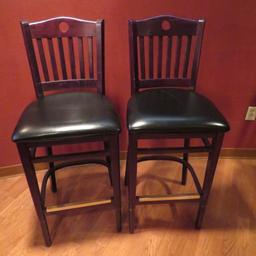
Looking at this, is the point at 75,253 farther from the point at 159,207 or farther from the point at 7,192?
the point at 7,192

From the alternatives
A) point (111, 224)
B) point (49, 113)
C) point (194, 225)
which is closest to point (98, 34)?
point (49, 113)

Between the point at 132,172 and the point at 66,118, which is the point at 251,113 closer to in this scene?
the point at 132,172

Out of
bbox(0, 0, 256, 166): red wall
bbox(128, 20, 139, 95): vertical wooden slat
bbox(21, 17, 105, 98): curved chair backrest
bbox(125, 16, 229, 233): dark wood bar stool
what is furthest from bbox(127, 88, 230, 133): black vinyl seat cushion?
bbox(0, 0, 256, 166): red wall

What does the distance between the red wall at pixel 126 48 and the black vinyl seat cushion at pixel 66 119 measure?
1.13 feet

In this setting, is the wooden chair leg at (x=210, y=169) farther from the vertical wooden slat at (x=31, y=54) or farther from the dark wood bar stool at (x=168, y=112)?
the vertical wooden slat at (x=31, y=54)

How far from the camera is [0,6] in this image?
3.66 ft

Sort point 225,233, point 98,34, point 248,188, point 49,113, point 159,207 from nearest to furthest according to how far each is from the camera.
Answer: point 49,113
point 98,34
point 225,233
point 159,207
point 248,188

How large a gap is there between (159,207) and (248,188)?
56 cm

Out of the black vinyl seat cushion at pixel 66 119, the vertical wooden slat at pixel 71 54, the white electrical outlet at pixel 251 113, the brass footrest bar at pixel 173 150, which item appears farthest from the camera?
the white electrical outlet at pixel 251 113

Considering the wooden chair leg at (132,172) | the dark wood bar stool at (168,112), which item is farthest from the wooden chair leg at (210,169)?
the wooden chair leg at (132,172)

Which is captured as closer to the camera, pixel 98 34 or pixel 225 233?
pixel 98 34

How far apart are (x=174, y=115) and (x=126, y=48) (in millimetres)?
530

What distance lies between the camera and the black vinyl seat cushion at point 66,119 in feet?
2.88

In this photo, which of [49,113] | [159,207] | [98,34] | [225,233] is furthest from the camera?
A: [159,207]
